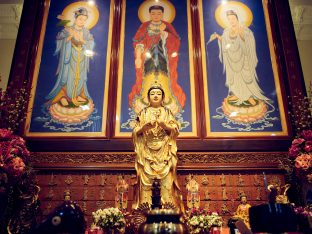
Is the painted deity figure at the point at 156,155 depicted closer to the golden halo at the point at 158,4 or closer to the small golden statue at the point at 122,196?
the small golden statue at the point at 122,196

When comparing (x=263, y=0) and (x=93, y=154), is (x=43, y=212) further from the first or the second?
(x=263, y=0)

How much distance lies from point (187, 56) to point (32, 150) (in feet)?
8.51

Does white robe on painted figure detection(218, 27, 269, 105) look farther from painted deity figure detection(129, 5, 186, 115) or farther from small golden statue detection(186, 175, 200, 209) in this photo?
small golden statue detection(186, 175, 200, 209)

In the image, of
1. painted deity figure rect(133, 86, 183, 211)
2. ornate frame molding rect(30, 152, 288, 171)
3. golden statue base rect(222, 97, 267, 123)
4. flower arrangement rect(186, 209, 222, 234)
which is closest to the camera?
flower arrangement rect(186, 209, 222, 234)

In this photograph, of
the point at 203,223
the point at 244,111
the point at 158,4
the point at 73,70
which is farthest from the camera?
the point at 158,4

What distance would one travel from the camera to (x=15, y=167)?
3.34 metres

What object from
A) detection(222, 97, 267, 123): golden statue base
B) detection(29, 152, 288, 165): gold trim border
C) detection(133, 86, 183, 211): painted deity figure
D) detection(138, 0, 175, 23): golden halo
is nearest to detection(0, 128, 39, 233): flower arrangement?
detection(29, 152, 288, 165): gold trim border

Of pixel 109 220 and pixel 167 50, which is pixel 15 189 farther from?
pixel 167 50

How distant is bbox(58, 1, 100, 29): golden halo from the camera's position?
17.0ft

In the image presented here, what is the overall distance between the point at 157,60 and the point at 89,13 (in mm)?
1453

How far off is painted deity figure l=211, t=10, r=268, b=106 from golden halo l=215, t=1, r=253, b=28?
0.06m

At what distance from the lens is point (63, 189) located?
404 centimetres

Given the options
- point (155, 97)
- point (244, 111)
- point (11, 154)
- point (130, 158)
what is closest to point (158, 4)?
point (155, 97)

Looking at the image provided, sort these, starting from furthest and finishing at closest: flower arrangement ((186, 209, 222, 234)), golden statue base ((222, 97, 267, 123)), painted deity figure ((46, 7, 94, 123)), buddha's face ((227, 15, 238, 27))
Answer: buddha's face ((227, 15, 238, 27))
painted deity figure ((46, 7, 94, 123))
golden statue base ((222, 97, 267, 123))
flower arrangement ((186, 209, 222, 234))
